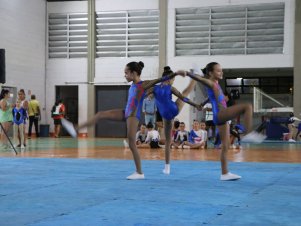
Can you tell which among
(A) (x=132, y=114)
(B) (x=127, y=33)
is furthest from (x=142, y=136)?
(B) (x=127, y=33)

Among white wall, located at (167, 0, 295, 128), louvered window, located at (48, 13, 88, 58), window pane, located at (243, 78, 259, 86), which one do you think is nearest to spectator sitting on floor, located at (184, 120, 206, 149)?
white wall, located at (167, 0, 295, 128)

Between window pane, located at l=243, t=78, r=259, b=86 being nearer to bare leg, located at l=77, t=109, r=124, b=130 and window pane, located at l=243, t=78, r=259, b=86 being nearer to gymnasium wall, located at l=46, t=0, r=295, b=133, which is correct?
gymnasium wall, located at l=46, t=0, r=295, b=133

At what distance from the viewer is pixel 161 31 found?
893 inches

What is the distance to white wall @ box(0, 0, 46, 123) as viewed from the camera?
2156 centimetres

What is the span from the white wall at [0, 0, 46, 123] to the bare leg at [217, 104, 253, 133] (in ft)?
55.9

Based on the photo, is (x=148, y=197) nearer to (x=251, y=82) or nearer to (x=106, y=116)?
(x=106, y=116)

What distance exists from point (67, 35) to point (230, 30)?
28.5 ft

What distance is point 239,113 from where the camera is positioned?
598 cm

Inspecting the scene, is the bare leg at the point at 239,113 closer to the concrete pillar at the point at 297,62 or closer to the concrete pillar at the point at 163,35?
the concrete pillar at the point at 297,62

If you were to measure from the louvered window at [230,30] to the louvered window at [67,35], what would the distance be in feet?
17.0

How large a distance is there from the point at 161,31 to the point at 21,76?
7270 millimetres

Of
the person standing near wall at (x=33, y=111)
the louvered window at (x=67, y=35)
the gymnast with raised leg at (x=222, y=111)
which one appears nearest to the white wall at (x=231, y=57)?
the louvered window at (x=67, y=35)

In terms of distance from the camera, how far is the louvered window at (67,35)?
958 inches

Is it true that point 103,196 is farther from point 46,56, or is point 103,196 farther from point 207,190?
point 46,56
